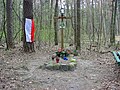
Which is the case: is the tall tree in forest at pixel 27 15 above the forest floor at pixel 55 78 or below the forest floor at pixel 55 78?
above

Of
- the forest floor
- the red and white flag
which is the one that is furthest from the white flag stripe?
the forest floor

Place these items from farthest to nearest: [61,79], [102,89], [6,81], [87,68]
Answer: [87,68], [61,79], [6,81], [102,89]

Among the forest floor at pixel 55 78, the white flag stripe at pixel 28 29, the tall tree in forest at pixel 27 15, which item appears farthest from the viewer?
the tall tree in forest at pixel 27 15

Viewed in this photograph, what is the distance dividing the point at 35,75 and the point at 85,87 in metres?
1.84

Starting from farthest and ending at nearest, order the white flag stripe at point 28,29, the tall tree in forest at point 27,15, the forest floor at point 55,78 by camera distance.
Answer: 1. the tall tree in forest at point 27,15
2. the white flag stripe at point 28,29
3. the forest floor at point 55,78

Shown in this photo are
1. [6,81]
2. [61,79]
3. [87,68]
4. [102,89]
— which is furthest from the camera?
[87,68]

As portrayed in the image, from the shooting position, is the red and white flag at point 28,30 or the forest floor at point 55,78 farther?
the red and white flag at point 28,30

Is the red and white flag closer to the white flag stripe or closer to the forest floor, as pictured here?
the white flag stripe

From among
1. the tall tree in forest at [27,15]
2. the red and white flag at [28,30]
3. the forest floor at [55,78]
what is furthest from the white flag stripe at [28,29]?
the forest floor at [55,78]

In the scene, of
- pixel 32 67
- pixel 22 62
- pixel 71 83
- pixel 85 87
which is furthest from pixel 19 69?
pixel 85 87

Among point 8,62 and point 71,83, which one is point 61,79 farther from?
point 8,62

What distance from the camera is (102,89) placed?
19.9ft

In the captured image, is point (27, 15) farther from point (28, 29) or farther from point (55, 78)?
point (55, 78)

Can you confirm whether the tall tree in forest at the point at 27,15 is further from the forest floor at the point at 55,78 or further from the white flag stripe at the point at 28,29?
the forest floor at the point at 55,78
